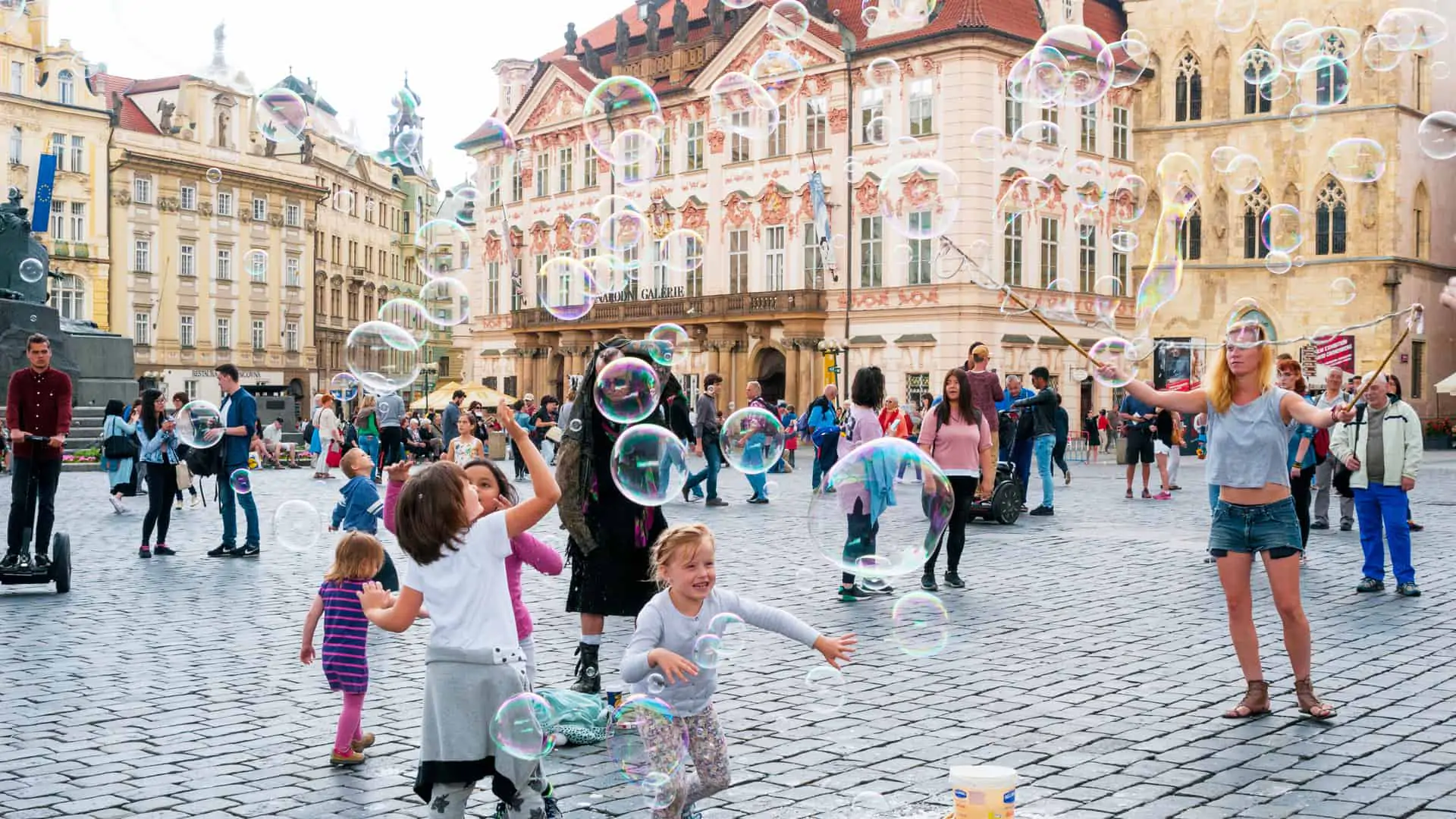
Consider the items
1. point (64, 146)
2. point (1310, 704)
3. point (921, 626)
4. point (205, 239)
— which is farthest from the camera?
point (205, 239)

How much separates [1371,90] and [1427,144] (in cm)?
2785

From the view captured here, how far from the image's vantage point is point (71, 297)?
55750 millimetres

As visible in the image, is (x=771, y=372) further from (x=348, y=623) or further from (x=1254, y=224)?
(x=348, y=623)

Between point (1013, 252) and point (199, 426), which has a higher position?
point (1013, 252)

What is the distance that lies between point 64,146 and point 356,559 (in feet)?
183

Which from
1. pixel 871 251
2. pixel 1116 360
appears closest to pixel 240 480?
pixel 1116 360

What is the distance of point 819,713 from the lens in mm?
5898

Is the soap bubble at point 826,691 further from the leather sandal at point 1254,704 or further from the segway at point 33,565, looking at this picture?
the segway at point 33,565

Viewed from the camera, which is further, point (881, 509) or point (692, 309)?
point (692, 309)

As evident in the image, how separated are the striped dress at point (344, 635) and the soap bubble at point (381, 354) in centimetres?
557

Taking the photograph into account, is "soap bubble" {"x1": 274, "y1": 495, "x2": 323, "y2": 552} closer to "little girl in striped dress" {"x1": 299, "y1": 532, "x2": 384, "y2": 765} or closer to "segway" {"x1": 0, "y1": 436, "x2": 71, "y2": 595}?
"segway" {"x1": 0, "y1": 436, "x2": 71, "y2": 595}

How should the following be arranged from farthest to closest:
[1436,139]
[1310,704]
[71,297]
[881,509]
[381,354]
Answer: [71,297] → [1436,139] → [381,354] → [881,509] → [1310,704]

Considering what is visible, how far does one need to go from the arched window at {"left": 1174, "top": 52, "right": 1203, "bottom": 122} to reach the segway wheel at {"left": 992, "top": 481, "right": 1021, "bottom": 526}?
1084 inches

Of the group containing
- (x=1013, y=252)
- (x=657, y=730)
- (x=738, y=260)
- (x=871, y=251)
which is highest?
(x=738, y=260)
